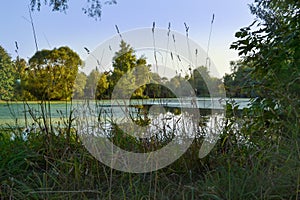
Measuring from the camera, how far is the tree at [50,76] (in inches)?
91.7

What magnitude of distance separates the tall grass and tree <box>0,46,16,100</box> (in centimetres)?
62

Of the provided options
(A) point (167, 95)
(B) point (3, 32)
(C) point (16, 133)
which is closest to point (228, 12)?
(A) point (167, 95)

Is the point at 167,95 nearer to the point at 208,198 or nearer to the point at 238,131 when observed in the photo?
the point at 238,131

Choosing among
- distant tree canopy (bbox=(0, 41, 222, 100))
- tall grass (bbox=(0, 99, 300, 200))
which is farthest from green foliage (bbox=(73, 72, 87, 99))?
tall grass (bbox=(0, 99, 300, 200))

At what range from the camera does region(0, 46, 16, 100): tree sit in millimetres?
2598

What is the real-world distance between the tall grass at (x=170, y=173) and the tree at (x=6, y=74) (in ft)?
2.02

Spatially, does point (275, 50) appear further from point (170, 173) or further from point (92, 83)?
point (92, 83)

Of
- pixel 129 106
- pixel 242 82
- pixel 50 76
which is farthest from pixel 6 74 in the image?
pixel 242 82

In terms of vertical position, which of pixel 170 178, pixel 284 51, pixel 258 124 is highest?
pixel 284 51

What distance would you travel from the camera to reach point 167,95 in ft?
8.29

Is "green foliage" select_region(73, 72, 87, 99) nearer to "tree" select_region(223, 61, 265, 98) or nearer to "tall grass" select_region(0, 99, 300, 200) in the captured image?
"tall grass" select_region(0, 99, 300, 200)

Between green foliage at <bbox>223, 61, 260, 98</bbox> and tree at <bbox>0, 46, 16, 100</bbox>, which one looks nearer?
green foliage at <bbox>223, 61, 260, 98</bbox>

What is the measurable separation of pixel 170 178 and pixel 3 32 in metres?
2.11

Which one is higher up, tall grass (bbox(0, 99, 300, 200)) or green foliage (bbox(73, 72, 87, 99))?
green foliage (bbox(73, 72, 87, 99))
